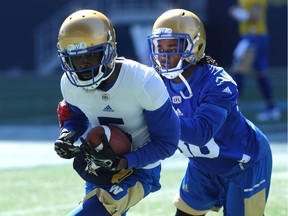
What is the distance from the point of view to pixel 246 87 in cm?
1730

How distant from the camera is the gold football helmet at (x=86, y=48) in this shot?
391cm

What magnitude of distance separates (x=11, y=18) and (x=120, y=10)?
3225 millimetres

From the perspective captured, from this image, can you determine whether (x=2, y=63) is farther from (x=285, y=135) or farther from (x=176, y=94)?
(x=176, y=94)

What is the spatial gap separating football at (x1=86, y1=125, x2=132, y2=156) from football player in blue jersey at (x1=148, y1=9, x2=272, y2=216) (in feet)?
1.15

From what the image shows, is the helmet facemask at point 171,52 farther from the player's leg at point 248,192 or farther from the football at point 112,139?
the player's leg at point 248,192

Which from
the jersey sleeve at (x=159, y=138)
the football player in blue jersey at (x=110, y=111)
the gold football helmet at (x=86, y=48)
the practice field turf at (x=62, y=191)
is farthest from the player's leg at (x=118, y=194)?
the practice field turf at (x=62, y=191)

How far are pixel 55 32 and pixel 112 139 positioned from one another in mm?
19381

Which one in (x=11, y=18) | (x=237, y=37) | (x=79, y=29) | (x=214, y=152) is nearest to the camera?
(x=79, y=29)

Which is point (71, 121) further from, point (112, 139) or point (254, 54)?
point (254, 54)

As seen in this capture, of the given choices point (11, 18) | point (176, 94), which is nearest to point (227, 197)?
point (176, 94)

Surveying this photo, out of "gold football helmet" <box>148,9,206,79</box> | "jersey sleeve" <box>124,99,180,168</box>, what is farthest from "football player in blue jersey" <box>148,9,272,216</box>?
"jersey sleeve" <box>124,99,180,168</box>

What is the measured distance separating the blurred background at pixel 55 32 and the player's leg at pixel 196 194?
10.4m

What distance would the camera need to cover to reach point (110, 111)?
161 inches

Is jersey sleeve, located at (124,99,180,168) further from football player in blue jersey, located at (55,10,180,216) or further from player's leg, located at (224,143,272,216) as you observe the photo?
player's leg, located at (224,143,272,216)
